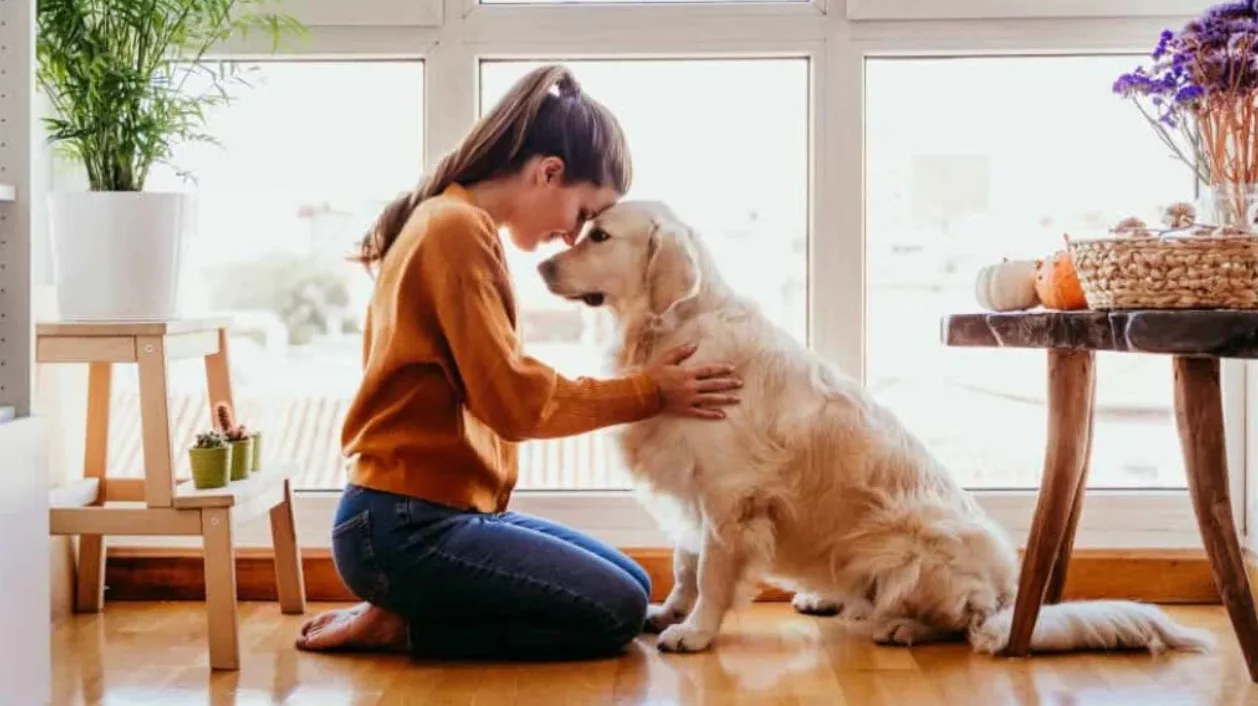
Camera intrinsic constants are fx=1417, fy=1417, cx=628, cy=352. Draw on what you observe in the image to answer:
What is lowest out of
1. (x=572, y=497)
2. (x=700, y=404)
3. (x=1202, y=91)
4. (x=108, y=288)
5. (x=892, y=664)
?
(x=892, y=664)

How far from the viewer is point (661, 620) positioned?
2777mm

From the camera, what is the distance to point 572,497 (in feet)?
10.3

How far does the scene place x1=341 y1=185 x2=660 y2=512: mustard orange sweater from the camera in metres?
2.42

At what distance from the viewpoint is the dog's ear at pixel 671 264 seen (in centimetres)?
256

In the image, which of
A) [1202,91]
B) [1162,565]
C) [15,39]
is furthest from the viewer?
[1162,565]

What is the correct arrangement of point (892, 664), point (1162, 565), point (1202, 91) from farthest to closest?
point (1162, 565) < point (892, 664) < point (1202, 91)

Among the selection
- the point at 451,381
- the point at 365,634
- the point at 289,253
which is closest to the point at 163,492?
the point at 365,634

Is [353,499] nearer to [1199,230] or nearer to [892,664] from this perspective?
[892,664]

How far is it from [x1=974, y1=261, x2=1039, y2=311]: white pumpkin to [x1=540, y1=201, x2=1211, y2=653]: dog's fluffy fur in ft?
1.05

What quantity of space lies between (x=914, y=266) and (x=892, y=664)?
3.30ft

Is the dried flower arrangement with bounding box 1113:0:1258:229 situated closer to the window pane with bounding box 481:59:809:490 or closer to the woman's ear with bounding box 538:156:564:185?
the window pane with bounding box 481:59:809:490

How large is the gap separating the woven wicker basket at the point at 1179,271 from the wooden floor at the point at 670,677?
65cm

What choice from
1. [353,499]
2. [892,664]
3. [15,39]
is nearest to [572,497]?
[353,499]

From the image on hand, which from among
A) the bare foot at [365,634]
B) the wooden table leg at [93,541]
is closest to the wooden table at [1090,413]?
the bare foot at [365,634]
